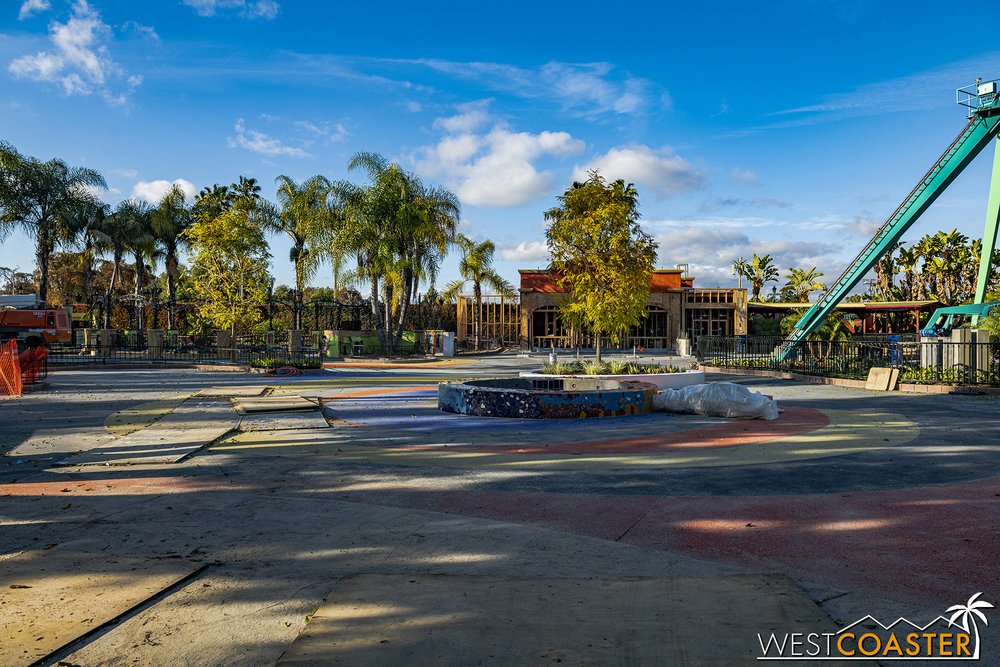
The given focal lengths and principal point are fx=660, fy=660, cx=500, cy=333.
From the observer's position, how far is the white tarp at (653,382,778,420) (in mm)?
13617

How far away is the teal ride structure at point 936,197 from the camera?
1169 inches

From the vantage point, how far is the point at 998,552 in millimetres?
5105

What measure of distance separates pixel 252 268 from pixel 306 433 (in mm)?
23620

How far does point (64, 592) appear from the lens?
425cm

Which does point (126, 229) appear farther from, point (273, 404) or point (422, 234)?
point (273, 404)

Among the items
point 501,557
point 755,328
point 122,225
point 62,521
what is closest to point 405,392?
point 62,521

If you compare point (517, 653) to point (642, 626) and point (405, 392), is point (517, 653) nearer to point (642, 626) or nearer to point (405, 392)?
point (642, 626)

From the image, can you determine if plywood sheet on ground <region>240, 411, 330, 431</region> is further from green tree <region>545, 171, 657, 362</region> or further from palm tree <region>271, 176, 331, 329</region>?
palm tree <region>271, 176, 331, 329</region>

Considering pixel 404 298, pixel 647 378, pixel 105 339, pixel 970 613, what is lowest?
pixel 970 613

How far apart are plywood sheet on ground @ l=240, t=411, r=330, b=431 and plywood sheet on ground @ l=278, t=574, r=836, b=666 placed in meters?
8.26

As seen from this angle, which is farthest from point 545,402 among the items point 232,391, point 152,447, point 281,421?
point 232,391

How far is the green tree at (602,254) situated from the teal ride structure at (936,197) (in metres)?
11.4

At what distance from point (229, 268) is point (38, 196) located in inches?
842

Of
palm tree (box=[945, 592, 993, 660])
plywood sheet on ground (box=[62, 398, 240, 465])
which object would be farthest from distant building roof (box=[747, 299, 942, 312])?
palm tree (box=[945, 592, 993, 660])
